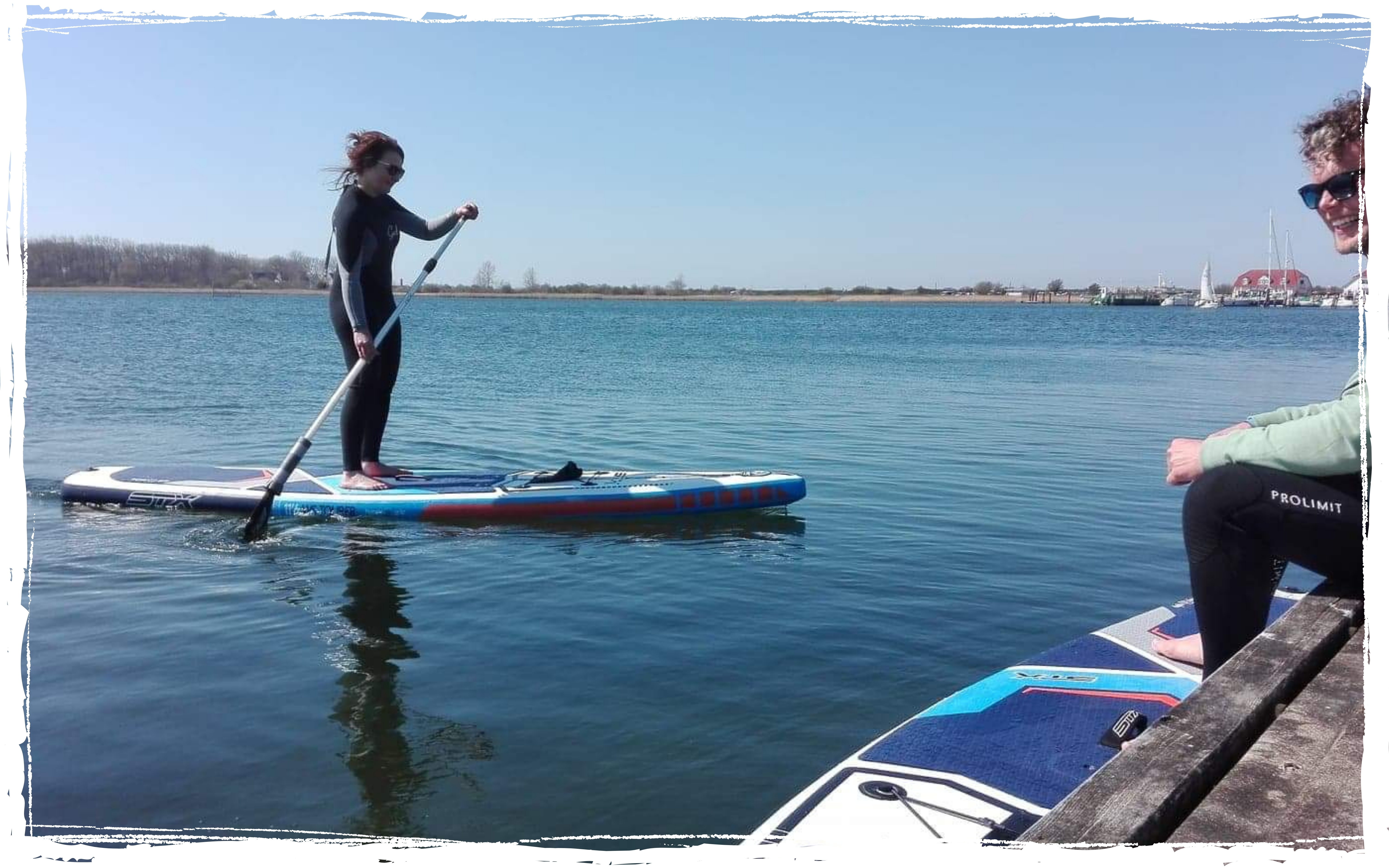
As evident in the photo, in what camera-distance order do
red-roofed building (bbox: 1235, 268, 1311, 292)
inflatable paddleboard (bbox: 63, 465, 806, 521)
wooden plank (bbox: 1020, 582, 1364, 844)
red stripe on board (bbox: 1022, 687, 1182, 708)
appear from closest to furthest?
wooden plank (bbox: 1020, 582, 1364, 844) < red stripe on board (bbox: 1022, 687, 1182, 708) < inflatable paddleboard (bbox: 63, 465, 806, 521) < red-roofed building (bbox: 1235, 268, 1311, 292)

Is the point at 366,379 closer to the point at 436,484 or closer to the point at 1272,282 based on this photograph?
the point at 436,484

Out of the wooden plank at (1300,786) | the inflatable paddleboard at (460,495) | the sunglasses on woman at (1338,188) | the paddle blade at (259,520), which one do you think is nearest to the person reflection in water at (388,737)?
the paddle blade at (259,520)

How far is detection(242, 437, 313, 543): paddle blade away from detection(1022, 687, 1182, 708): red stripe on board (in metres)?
5.83

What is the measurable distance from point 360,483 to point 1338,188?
23.9 ft

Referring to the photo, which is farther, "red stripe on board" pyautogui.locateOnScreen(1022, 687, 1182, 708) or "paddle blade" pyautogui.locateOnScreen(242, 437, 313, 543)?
"paddle blade" pyautogui.locateOnScreen(242, 437, 313, 543)

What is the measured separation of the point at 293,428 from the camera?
1437 cm

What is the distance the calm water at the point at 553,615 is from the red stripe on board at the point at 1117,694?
774mm

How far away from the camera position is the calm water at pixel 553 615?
4004 mm

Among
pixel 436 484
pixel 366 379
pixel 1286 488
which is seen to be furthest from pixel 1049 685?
pixel 436 484

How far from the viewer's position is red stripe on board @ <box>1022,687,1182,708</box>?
379 cm

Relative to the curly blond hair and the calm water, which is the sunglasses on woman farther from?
the calm water

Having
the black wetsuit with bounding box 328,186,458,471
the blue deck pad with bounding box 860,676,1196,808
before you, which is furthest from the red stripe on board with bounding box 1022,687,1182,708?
the black wetsuit with bounding box 328,186,458,471

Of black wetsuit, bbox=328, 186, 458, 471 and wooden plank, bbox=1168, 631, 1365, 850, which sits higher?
black wetsuit, bbox=328, 186, 458, 471

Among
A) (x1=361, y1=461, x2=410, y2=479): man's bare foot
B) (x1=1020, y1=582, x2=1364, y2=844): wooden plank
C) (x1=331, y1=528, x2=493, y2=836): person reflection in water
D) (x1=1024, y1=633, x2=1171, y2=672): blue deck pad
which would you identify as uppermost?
(x1=1020, y1=582, x2=1364, y2=844): wooden plank
